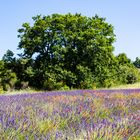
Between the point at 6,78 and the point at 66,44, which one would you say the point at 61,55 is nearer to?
the point at 66,44

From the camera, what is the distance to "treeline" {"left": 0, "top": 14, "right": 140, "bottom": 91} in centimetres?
4141

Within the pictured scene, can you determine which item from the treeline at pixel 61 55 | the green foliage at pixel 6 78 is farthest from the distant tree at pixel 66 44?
the green foliage at pixel 6 78

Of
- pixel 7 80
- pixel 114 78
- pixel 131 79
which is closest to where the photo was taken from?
pixel 7 80

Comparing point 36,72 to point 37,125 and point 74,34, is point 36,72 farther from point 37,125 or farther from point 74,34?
point 37,125

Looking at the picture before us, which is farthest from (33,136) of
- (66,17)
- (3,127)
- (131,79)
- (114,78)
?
(131,79)

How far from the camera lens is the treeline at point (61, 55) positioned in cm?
4141

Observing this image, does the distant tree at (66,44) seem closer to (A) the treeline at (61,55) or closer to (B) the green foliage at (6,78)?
(A) the treeline at (61,55)

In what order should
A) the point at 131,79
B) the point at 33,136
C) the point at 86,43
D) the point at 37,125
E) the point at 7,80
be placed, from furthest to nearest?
the point at 131,79, the point at 86,43, the point at 7,80, the point at 37,125, the point at 33,136

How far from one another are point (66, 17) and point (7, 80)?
8.83 meters

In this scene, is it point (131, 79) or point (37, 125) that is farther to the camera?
point (131, 79)

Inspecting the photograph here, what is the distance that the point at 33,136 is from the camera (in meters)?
4.21

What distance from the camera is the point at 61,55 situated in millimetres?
41719

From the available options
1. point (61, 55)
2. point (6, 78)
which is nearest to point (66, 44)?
point (61, 55)

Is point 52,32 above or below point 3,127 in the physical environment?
above
